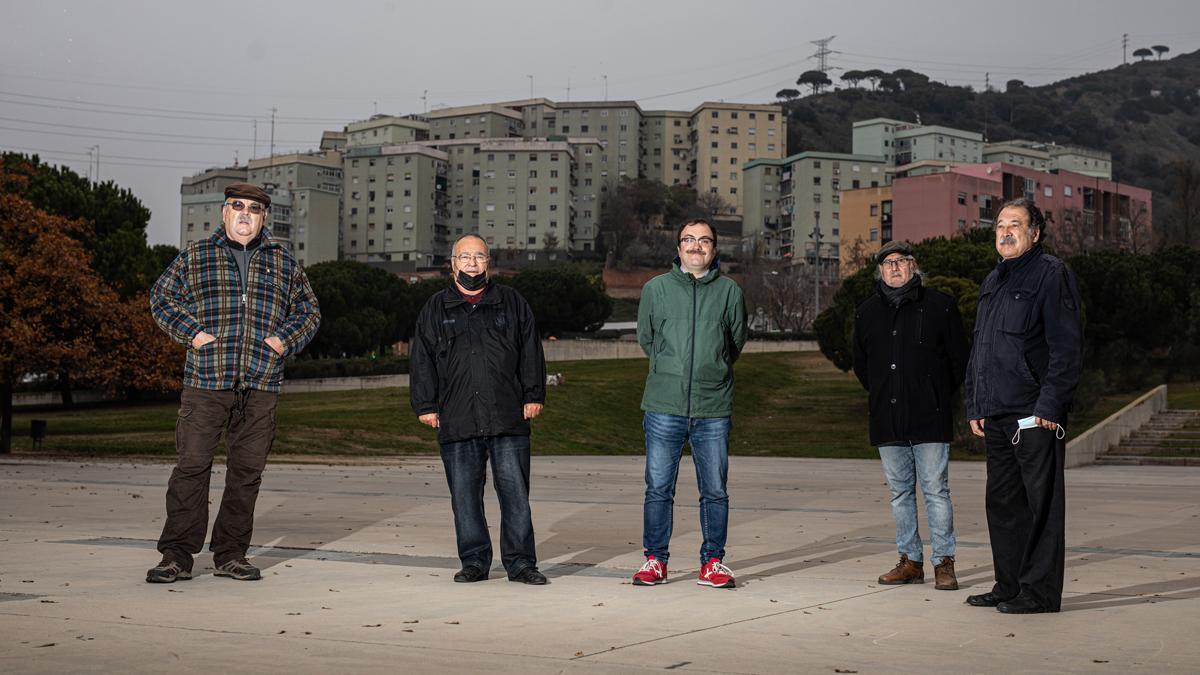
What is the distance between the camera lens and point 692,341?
790 centimetres

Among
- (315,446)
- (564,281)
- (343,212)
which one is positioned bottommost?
(315,446)

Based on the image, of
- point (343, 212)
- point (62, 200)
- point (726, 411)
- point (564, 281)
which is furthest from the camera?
point (343, 212)

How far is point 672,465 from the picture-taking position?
7.97 metres

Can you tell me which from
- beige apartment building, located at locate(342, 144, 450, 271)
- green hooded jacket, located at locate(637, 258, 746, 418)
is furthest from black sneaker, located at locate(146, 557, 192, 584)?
beige apartment building, located at locate(342, 144, 450, 271)

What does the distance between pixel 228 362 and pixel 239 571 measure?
1217 millimetres

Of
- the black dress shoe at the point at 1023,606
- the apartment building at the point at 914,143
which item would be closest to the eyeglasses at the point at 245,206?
the black dress shoe at the point at 1023,606

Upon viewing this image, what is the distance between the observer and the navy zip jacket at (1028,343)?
268 inches

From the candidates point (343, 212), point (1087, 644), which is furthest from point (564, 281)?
point (1087, 644)

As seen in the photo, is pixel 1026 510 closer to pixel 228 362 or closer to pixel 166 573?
pixel 228 362

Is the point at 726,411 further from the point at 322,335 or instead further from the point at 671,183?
the point at 671,183

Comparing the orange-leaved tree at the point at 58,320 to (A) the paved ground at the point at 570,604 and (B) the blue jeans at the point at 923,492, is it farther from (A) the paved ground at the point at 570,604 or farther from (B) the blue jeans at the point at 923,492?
(B) the blue jeans at the point at 923,492

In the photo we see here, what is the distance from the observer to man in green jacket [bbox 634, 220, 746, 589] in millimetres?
7848

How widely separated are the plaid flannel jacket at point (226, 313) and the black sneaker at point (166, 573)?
40.7 inches

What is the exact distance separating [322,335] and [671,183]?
111381mm
